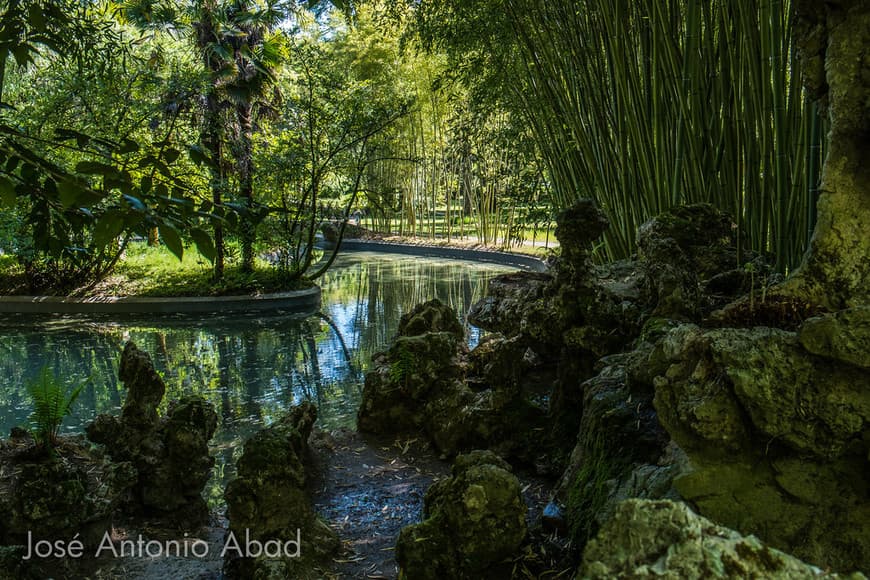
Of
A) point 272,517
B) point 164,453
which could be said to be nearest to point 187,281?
point 164,453

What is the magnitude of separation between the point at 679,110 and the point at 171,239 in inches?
110

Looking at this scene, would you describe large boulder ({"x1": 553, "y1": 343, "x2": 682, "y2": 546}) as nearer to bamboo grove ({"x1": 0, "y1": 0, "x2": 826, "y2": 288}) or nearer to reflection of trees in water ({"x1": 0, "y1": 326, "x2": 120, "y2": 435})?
bamboo grove ({"x1": 0, "y1": 0, "x2": 826, "y2": 288})

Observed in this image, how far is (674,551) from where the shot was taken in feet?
2.35

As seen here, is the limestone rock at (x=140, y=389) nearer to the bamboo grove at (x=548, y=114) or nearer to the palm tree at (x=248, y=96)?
the bamboo grove at (x=548, y=114)

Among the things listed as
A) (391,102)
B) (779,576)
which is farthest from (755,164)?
(391,102)

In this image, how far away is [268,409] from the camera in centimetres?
468

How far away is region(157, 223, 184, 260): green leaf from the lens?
0.95 m

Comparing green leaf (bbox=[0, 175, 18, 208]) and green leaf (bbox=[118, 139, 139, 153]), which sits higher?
green leaf (bbox=[118, 139, 139, 153])

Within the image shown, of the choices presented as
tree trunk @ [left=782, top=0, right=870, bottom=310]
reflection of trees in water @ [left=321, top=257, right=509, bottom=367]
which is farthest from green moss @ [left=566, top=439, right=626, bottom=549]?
reflection of trees in water @ [left=321, top=257, right=509, bottom=367]

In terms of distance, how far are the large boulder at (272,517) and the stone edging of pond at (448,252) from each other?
11.5m

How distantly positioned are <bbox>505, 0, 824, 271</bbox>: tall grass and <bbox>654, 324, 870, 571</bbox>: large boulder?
1110mm

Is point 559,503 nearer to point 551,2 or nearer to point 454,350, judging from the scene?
point 454,350

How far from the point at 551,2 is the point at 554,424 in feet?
8.44

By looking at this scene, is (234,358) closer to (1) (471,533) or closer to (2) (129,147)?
(1) (471,533)
